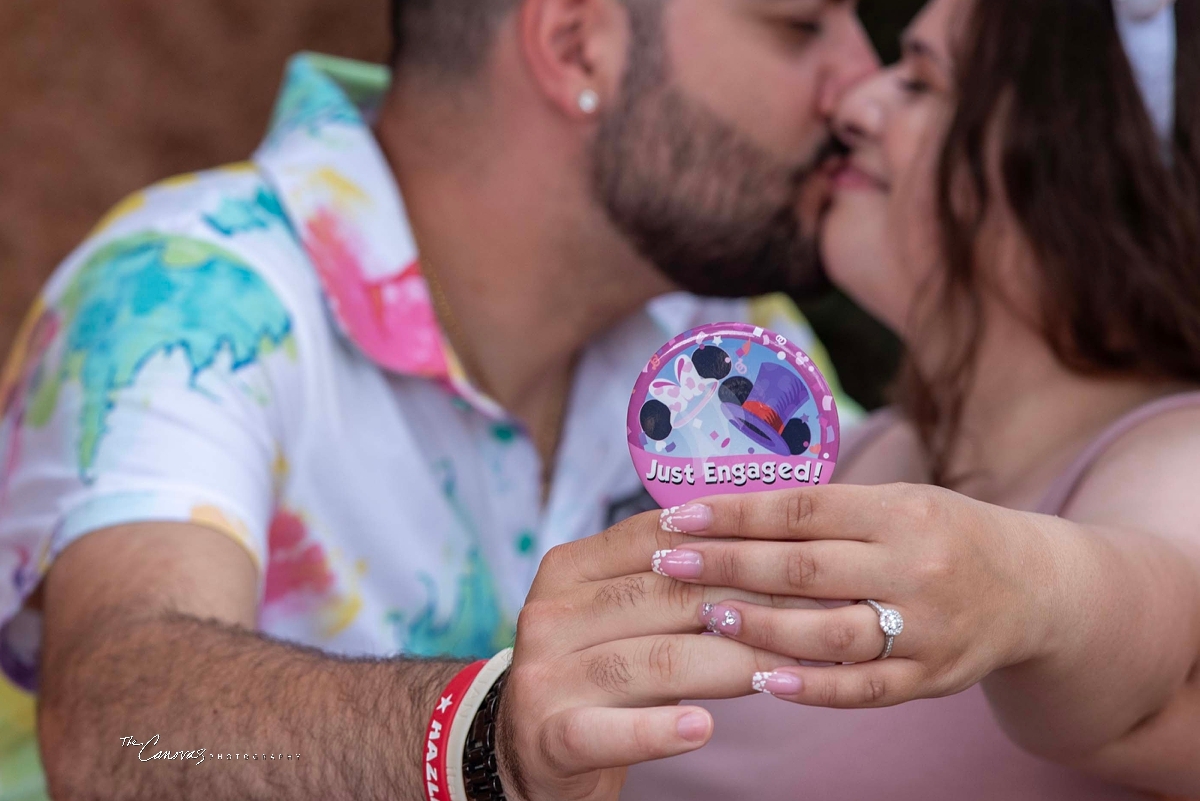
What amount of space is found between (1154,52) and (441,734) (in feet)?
3.83

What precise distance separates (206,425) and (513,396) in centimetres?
74

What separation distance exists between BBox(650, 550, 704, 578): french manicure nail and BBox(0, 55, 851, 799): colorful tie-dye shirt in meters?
0.72

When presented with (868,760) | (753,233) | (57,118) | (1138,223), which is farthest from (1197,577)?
(57,118)

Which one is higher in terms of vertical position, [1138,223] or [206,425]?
[1138,223]

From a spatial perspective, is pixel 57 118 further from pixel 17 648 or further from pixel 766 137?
pixel 766 137

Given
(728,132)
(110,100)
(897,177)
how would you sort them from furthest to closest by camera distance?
(110,100) → (728,132) → (897,177)

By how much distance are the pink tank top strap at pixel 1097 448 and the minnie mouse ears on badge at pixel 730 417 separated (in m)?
0.46


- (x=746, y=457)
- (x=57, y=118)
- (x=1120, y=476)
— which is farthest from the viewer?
(x=57, y=118)

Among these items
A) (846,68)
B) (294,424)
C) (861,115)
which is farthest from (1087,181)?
(294,424)

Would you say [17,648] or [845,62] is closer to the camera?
[17,648]

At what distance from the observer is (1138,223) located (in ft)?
4.82

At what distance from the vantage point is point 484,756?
92 centimetres

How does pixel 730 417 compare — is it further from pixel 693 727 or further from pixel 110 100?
pixel 110 100

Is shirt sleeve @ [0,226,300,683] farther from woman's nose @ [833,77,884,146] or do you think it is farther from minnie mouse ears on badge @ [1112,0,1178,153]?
minnie mouse ears on badge @ [1112,0,1178,153]
